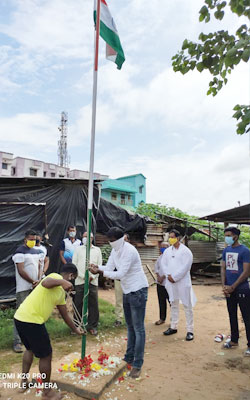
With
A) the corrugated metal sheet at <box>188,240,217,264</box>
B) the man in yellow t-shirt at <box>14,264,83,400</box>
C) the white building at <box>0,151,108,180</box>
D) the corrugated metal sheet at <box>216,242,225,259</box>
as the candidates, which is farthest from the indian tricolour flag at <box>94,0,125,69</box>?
the white building at <box>0,151,108,180</box>

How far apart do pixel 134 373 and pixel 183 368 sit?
842 mm

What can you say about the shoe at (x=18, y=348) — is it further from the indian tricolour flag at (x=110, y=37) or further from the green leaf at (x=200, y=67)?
the green leaf at (x=200, y=67)

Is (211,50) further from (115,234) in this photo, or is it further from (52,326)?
(52,326)

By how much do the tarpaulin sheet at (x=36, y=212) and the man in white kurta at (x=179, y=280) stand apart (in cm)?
305

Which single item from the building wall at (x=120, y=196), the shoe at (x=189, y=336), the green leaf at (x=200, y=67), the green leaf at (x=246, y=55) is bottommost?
the shoe at (x=189, y=336)

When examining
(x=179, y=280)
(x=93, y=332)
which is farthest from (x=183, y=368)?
(x=93, y=332)

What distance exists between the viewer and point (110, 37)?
474 centimetres

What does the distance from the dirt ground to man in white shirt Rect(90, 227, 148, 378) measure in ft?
1.20

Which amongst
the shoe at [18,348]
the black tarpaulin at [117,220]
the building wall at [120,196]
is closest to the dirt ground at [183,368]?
the shoe at [18,348]

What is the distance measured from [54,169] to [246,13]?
31.9 metres

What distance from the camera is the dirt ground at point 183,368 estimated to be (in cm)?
382

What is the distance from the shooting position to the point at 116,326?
6.52m

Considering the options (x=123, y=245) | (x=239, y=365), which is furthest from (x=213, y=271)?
(x=123, y=245)

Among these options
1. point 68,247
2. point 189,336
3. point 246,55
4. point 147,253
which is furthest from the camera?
point 147,253
